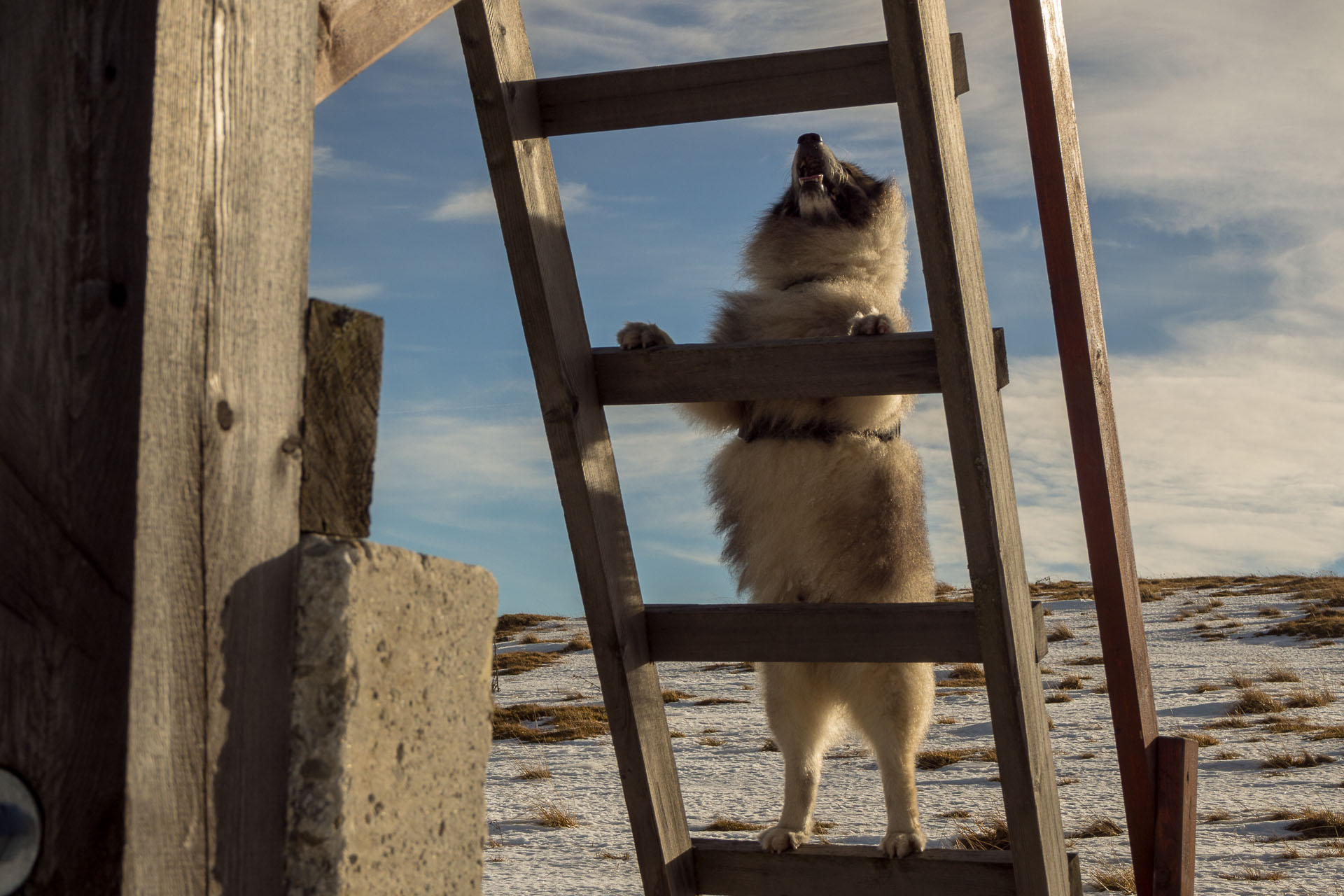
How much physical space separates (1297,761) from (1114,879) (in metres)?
3.16

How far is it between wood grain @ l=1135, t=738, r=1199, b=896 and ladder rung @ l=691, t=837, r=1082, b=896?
2.24 feet

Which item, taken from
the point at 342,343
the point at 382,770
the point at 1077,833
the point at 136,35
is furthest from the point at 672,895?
the point at 1077,833

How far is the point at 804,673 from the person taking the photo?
3.54 meters

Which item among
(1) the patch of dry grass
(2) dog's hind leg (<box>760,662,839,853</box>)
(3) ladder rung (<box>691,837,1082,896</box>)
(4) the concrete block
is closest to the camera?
(4) the concrete block

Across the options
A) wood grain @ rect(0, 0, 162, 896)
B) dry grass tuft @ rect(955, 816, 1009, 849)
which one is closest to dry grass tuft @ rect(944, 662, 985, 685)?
dry grass tuft @ rect(955, 816, 1009, 849)

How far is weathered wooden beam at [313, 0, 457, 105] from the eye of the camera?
4.94ft

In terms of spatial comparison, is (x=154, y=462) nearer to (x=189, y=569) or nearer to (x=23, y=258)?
(x=189, y=569)

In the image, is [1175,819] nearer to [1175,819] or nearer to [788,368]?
[1175,819]

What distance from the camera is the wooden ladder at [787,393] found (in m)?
2.30

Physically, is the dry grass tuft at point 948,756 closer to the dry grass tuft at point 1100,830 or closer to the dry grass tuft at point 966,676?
the dry grass tuft at point 1100,830

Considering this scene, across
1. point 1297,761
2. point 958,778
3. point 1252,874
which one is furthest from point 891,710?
point 1297,761

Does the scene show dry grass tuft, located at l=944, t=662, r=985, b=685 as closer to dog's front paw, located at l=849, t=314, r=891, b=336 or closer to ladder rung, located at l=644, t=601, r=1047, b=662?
ladder rung, located at l=644, t=601, r=1047, b=662

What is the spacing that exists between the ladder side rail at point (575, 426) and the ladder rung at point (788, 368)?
183 mm

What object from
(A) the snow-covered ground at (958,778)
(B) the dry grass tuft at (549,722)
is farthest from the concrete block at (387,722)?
(B) the dry grass tuft at (549,722)
